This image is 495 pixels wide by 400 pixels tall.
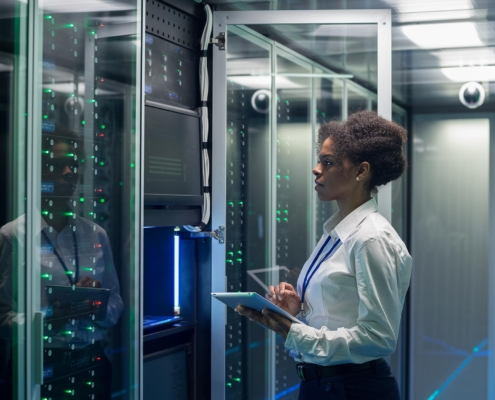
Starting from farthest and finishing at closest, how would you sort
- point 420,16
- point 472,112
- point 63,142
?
point 472,112, point 420,16, point 63,142

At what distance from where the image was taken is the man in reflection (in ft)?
6.09

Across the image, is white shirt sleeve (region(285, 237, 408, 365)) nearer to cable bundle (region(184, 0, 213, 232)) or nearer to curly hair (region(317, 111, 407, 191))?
curly hair (region(317, 111, 407, 191))

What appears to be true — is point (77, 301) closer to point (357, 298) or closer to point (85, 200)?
point (85, 200)

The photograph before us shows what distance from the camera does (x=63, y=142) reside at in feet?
6.84

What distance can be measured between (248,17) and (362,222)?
146cm

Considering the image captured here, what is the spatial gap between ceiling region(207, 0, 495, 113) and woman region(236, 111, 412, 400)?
1.14 metres

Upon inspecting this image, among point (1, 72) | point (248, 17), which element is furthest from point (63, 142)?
point (248, 17)

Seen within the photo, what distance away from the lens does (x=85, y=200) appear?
221 centimetres

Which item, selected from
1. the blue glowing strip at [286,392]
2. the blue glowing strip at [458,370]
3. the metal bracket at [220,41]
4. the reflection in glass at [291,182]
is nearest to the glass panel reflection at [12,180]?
the metal bracket at [220,41]

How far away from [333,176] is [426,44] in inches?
99.2

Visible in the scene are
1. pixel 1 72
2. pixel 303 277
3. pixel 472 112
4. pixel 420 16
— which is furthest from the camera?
pixel 472 112

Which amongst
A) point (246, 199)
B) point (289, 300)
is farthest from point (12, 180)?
point (246, 199)

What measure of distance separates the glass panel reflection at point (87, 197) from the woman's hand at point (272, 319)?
1.47 ft

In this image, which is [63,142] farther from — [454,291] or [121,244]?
[454,291]
